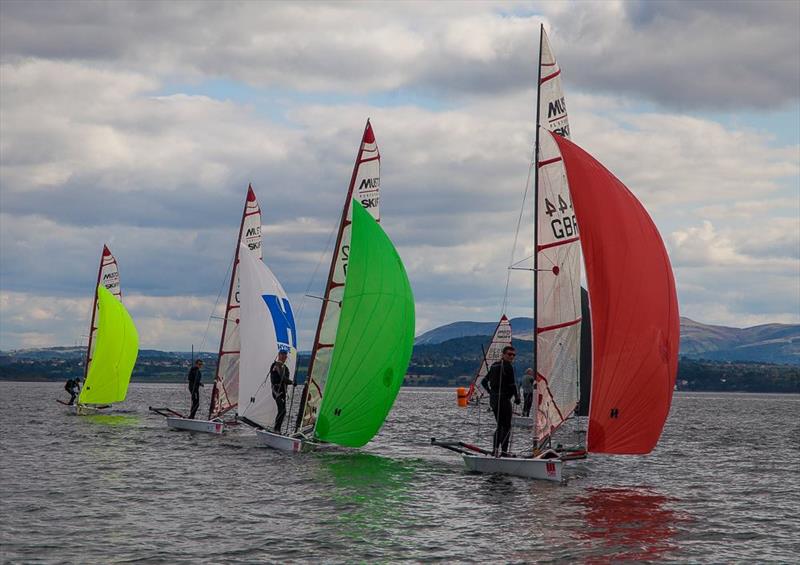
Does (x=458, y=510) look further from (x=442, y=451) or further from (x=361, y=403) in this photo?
(x=442, y=451)

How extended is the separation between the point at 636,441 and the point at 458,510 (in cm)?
438

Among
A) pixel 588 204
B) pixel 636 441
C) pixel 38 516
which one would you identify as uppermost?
pixel 588 204

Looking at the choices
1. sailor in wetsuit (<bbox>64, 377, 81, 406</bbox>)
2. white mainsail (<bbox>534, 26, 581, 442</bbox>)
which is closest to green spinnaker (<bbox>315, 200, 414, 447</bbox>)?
white mainsail (<bbox>534, 26, 581, 442</bbox>)

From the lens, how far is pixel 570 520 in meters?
19.9

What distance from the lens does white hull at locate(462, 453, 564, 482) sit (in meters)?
24.0

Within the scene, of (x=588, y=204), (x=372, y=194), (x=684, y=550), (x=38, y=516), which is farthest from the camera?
(x=372, y=194)

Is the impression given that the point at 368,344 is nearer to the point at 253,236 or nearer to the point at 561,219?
the point at 561,219

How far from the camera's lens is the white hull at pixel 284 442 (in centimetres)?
3106

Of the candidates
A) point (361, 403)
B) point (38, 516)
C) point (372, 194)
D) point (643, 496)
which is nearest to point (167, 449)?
point (361, 403)

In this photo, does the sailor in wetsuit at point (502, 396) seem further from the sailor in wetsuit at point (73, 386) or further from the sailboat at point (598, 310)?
the sailor in wetsuit at point (73, 386)

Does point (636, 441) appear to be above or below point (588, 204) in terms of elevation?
below

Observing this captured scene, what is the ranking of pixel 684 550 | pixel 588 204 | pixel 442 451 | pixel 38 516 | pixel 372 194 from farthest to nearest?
pixel 442 451 → pixel 372 194 → pixel 588 204 → pixel 38 516 → pixel 684 550

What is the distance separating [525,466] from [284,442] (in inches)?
379

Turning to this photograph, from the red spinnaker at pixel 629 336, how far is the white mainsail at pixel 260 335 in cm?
1414
